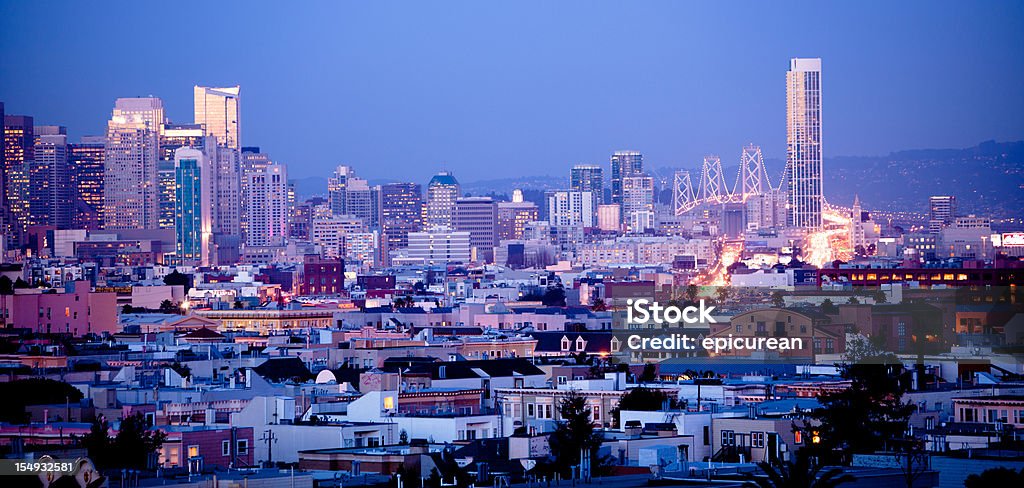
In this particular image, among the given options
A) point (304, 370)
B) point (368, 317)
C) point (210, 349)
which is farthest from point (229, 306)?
point (304, 370)

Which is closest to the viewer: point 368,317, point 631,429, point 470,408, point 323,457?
point 323,457

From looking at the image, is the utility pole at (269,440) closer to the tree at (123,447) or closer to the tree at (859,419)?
the tree at (123,447)

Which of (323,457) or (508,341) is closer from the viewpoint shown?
(323,457)

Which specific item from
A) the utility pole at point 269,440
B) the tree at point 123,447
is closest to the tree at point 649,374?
the utility pole at point 269,440

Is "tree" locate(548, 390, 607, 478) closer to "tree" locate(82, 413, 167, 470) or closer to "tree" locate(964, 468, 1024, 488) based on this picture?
"tree" locate(82, 413, 167, 470)

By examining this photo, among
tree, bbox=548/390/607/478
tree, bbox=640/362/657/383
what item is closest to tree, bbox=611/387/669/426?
tree, bbox=548/390/607/478

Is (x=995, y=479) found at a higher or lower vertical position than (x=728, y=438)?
higher

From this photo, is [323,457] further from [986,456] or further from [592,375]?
[592,375]

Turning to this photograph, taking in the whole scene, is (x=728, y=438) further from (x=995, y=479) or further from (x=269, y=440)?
(x=995, y=479)

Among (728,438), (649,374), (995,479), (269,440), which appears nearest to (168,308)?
(649,374)

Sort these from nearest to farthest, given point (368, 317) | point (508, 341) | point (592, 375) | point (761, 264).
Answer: point (592, 375), point (508, 341), point (368, 317), point (761, 264)
